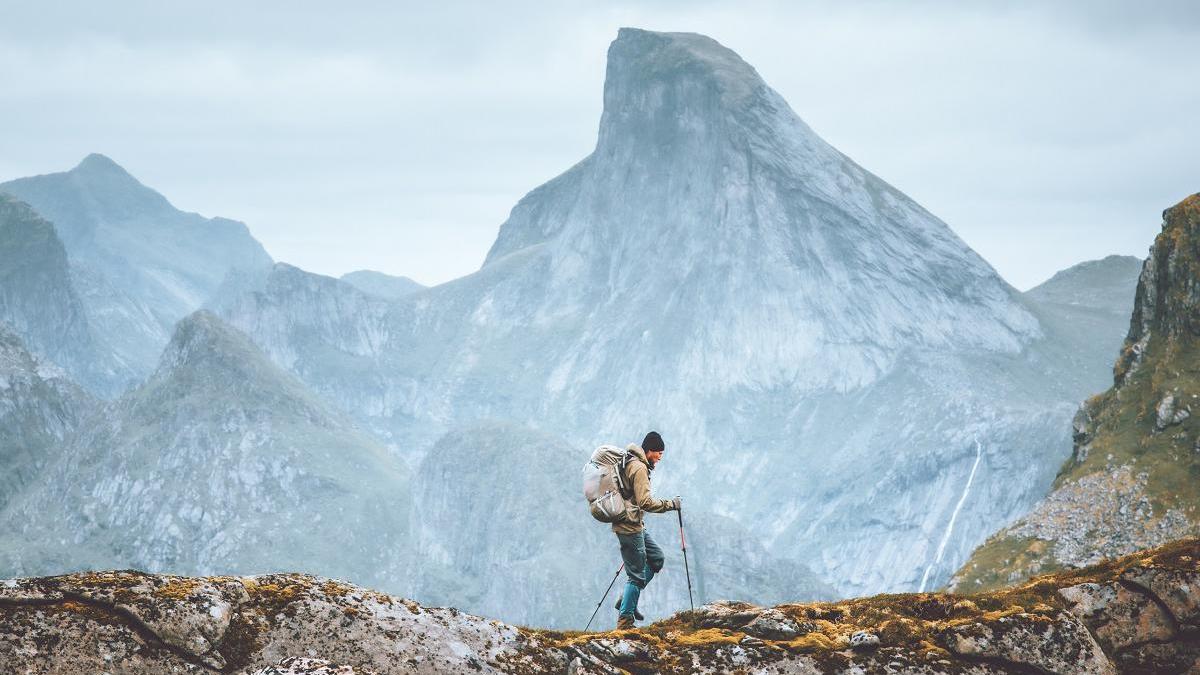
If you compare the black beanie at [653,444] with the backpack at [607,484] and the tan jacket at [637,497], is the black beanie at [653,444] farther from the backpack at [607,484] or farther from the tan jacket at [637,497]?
the backpack at [607,484]

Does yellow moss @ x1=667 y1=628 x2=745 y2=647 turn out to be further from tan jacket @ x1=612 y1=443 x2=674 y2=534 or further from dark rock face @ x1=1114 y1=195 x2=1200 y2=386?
dark rock face @ x1=1114 y1=195 x2=1200 y2=386

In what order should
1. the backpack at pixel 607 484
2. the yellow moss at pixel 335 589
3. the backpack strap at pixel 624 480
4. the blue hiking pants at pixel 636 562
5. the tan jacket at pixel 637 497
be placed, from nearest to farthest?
the yellow moss at pixel 335 589 → the backpack at pixel 607 484 → the tan jacket at pixel 637 497 → the backpack strap at pixel 624 480 → the blue hiking pants at pixel 636 562

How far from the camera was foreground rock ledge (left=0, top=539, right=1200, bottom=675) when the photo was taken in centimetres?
2294

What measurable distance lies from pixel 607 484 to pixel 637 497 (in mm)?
921

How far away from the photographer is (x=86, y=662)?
2238 centimetres

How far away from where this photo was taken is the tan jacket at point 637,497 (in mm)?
31203

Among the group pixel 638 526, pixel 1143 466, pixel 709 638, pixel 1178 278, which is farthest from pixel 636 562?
pixel 1178 278

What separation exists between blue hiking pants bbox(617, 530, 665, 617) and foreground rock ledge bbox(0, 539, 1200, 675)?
1170mm

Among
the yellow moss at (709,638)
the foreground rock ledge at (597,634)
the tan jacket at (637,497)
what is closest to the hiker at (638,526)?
the tan jacket at (637,497)

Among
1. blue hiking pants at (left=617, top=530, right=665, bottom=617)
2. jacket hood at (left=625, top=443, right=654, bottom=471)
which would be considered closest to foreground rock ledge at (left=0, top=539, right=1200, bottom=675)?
blue hiking pants at (left=617, top=530, right=665, bottom=617)

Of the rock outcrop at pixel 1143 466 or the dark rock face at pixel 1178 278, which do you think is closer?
the rock outcrop at pixel 1143 466

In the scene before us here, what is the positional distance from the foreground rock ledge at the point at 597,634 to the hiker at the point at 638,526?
1.25m

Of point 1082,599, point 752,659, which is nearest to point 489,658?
point 752,659

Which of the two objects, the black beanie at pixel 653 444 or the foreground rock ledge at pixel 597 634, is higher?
the black beanie at pixel 653 444
